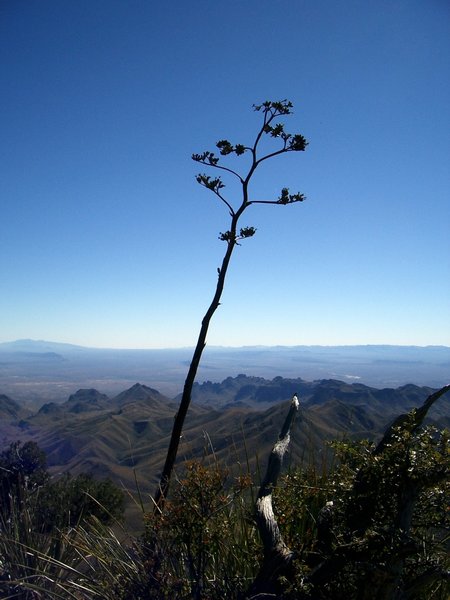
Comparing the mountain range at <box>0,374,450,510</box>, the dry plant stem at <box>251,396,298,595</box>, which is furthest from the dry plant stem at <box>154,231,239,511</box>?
Result: the mountain range at <box>0,374,450,510</box>

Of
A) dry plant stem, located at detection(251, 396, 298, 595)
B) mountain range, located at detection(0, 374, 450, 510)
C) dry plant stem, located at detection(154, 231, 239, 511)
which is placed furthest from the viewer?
mountain range, located at detection(0, 374, 450, 510)

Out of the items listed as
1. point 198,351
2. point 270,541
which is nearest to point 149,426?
point 198,351

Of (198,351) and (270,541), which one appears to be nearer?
(270,541)

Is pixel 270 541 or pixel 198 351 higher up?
pixel 198 351

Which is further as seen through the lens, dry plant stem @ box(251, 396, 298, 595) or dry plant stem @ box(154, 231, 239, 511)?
dry plant stem @ box(154, 231, 239, 511)

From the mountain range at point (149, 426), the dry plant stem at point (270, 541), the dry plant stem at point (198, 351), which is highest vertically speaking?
the dry plant stem at point (198, 351)

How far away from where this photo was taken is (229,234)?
14.3 feet

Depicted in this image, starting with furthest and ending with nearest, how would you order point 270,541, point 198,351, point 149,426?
point 149,426 → point 198,351 → point 270,541

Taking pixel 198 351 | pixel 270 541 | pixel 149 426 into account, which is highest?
pixel 198 351

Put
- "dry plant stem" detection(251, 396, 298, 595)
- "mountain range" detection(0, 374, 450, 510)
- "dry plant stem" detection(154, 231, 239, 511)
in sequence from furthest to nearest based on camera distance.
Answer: "mountain range" detection(0, 374, 450, 510) < "dry plant stem" detection(154, 231, 239, 511) < "dry plant stem" detection(251, 396, 298, 595)

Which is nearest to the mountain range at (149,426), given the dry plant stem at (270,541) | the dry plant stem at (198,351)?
the dry plant stem at (198,351)

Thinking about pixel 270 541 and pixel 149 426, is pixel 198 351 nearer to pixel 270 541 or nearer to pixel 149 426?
pixel 270 541

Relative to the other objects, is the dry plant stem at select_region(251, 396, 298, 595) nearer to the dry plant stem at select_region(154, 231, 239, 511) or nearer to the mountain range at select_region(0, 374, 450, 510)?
the dry plant stem at select_region(154, 231, 239, 511)

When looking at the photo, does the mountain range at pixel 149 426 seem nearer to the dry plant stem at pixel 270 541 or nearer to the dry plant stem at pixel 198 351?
the dry plant stem at pixel 198 351
